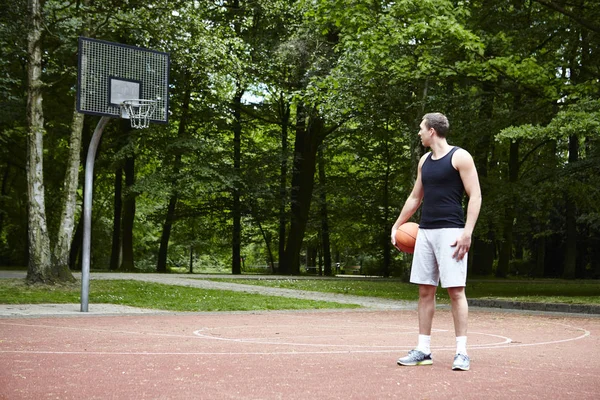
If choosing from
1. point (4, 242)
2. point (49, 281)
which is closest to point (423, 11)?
point (49, 281)

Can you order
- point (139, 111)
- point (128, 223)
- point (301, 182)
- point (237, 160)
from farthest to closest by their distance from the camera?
point (301, 182) → point (237, 160) → point (128, 223) → point (139, 111)

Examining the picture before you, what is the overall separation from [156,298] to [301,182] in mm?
17921

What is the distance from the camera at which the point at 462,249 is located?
262 inches

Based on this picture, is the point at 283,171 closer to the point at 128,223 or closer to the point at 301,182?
the point at 301,182

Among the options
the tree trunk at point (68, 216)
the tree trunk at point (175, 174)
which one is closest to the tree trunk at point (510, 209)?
the tree trunk at point (68, 216)

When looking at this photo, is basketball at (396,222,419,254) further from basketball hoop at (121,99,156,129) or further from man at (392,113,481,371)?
basketball hoop at (121,99,156,129)

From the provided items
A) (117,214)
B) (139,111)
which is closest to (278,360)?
(139,111)

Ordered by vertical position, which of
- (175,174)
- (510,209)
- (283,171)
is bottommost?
(510,209)

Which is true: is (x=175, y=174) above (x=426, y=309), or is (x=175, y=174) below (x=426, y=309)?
above

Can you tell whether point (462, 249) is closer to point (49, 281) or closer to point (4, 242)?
point (49, 281)

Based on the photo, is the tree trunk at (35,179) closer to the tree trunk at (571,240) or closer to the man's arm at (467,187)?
the man's arm at (467,187)

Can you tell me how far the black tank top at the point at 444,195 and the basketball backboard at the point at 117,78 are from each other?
9077mm

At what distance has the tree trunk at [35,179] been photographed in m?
16.9

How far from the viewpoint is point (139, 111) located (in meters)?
15.3
